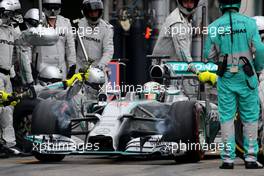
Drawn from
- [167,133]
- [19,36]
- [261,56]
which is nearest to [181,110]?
[167,133]

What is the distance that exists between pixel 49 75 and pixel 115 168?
4091 millimetres

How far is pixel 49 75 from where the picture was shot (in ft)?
57.8

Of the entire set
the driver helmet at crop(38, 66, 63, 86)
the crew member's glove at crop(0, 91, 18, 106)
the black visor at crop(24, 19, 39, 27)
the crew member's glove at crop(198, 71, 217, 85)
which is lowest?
the crew member's glove at crop(0, 91, 18, 106)

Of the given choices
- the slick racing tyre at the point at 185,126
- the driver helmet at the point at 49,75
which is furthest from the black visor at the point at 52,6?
the slick racing tyre at the point at 185,126

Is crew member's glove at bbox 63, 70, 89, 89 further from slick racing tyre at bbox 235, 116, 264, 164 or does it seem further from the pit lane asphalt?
slick racing tyre at bbox 235, 116, 264, 164

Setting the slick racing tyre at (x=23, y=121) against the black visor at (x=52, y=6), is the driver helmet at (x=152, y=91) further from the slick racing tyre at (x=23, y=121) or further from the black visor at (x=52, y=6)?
the black visor at (x=52, y=6)

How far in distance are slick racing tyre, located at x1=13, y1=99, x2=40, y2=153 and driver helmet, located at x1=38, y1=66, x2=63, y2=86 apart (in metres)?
0.83

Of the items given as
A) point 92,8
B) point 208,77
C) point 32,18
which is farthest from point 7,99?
point 208,77

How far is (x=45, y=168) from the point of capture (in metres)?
14.0

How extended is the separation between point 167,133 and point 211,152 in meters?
2.43

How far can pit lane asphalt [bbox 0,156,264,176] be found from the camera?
13125 millimetres

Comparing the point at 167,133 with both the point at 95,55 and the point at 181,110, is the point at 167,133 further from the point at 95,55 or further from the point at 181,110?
the point at 95,55

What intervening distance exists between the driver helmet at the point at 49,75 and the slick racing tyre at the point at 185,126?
355 cm

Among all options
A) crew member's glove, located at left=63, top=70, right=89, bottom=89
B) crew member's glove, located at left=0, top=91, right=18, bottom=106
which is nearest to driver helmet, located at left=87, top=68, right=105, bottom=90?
crew member's glove, located at left=63, top=70, right=89, bottom=89
